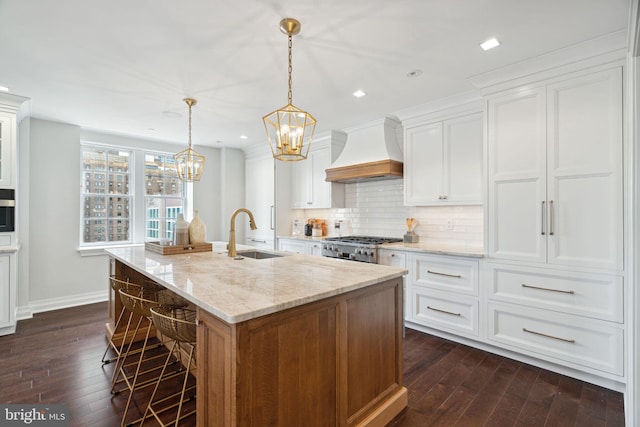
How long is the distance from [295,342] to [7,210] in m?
3.92

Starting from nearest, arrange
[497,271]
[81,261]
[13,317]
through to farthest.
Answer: [497,271]
[13,317]
[81,261]

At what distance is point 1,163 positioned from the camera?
3.39m

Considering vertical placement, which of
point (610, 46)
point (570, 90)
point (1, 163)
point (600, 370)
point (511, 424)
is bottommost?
point (511, 424)

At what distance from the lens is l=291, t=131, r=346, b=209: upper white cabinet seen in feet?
15.3

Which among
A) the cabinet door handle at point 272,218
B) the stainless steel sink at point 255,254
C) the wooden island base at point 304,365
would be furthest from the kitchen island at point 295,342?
the cabinet door handle at point 272,218

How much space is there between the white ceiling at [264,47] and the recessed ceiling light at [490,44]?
0.04 metres

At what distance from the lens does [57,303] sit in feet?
13.8

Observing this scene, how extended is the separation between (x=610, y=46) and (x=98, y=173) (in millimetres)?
6067

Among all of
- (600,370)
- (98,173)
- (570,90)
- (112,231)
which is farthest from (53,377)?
(570,90)

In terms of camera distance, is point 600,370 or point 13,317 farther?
point 13,317

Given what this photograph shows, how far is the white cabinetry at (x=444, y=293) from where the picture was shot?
3.01m

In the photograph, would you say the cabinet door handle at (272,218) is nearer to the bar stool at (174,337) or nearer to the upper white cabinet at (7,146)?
the bar stool at (174,337)

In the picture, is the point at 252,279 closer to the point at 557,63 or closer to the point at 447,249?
the point at 447,249

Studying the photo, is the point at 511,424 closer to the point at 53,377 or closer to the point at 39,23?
the point at 53,377
